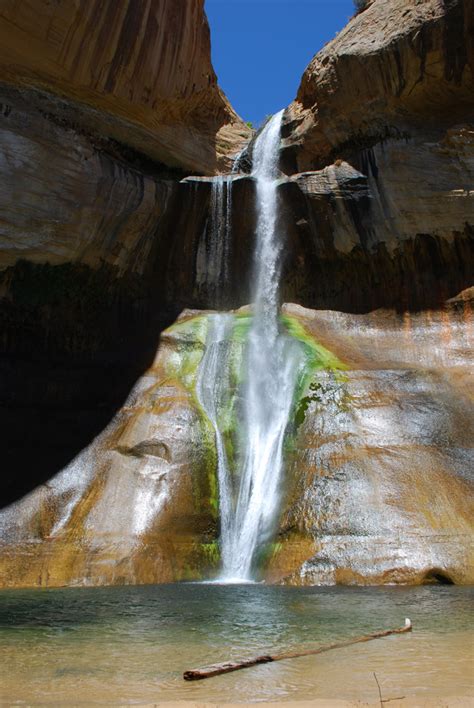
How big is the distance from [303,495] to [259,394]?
12.4 ft

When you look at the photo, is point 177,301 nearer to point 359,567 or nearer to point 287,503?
point 287,503

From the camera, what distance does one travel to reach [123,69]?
1670 centimetres

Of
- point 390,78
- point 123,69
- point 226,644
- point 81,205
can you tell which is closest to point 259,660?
point 226,644

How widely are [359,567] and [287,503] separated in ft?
6.55

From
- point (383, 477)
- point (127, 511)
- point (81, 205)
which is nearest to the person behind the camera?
point (383, 477)

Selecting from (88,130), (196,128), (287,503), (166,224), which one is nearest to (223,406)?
(287,503)

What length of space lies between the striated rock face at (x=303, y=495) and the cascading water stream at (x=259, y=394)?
301 millimetres

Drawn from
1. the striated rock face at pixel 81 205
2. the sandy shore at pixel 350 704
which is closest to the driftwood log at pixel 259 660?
the sandy shore at pixel 350 704

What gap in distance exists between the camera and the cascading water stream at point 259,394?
11.6m

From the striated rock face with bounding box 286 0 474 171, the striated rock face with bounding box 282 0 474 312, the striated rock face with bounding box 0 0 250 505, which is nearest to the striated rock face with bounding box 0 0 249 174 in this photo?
the striated rock face with bounding box 0 0 250 505

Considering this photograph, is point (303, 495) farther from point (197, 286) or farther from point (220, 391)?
point (197, 286)

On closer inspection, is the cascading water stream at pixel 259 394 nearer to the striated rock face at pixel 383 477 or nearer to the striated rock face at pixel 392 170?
the striated rock face at pixel 383 477

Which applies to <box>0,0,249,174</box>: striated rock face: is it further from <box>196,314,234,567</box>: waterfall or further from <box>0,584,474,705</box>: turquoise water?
<box>0,584,474,705</box>: turquoise water

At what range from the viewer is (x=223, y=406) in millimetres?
14367
